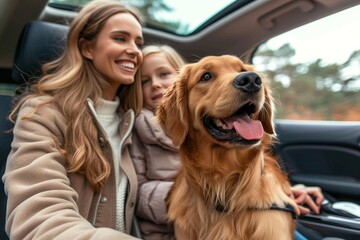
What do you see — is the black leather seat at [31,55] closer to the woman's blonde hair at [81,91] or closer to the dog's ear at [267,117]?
the woman's blonde hair at [81,91]

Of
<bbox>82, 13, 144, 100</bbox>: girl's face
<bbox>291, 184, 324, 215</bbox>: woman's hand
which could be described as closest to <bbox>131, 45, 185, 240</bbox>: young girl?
<bbox>82, 13, 144, 100</bbox>: girl's face

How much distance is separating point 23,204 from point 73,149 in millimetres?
466

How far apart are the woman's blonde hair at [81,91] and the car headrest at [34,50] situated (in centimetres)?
8

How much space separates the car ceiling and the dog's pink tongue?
104cm

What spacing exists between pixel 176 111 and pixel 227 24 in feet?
3.61

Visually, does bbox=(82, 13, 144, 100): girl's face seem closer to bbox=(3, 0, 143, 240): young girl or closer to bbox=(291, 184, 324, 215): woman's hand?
bbox=(3, 0, 143, 240): young girl

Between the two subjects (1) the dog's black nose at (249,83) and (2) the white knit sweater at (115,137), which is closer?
(1) the dog's black nose at (249,83)

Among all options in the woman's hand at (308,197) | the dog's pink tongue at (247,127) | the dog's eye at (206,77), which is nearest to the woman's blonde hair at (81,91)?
the dog's eye at (206,77)

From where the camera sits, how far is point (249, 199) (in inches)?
71.0

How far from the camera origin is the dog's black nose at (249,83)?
170 centimetres

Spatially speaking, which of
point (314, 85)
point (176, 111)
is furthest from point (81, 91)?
point (314, 85)

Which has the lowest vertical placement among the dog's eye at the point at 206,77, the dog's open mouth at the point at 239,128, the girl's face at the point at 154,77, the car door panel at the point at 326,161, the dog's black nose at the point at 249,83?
the car door panel at the point at 326,161

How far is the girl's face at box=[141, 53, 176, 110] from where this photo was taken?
99.9 inches

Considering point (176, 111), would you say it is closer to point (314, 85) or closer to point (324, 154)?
point (314, 85)
